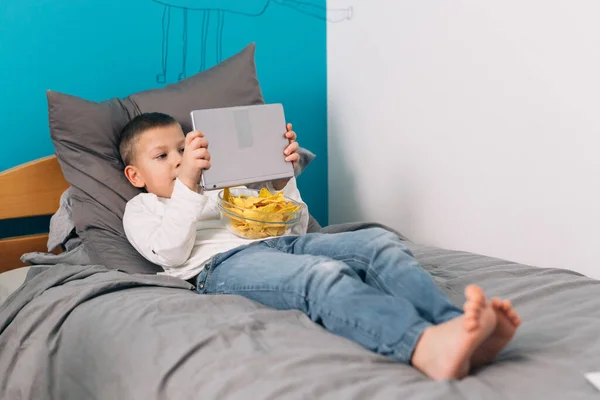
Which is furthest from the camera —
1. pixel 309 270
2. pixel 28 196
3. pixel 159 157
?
pixel 28 196

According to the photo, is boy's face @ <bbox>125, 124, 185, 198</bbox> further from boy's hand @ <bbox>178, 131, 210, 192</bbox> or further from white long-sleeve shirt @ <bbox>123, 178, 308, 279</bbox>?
boy's hand @ <bbox>178, 131, 210, 192</bbox>

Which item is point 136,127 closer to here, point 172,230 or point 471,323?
point 172,230

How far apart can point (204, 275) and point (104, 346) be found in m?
0.29

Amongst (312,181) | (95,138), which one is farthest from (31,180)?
(312,181)

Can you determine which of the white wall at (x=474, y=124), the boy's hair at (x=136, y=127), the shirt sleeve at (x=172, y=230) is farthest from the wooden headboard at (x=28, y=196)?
the white wall at (x=474, y=124)

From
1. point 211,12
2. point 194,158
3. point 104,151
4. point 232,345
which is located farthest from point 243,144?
point 211,12

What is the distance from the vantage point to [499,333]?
90 centimetres

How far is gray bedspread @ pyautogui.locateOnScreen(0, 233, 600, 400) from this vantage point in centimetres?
85

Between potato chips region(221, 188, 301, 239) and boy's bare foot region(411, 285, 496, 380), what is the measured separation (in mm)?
539

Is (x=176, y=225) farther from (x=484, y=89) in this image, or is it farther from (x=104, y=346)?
(x=484, y=89)

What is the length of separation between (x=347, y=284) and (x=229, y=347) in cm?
20

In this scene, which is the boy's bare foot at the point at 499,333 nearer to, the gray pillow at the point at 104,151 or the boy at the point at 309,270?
the boy at the point at 309,270

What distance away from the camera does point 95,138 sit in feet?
5.10

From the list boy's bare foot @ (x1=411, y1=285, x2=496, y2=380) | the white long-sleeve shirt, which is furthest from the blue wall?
boy's bare foot @ (x1=411, y1=285, x2=496, y2=380)
